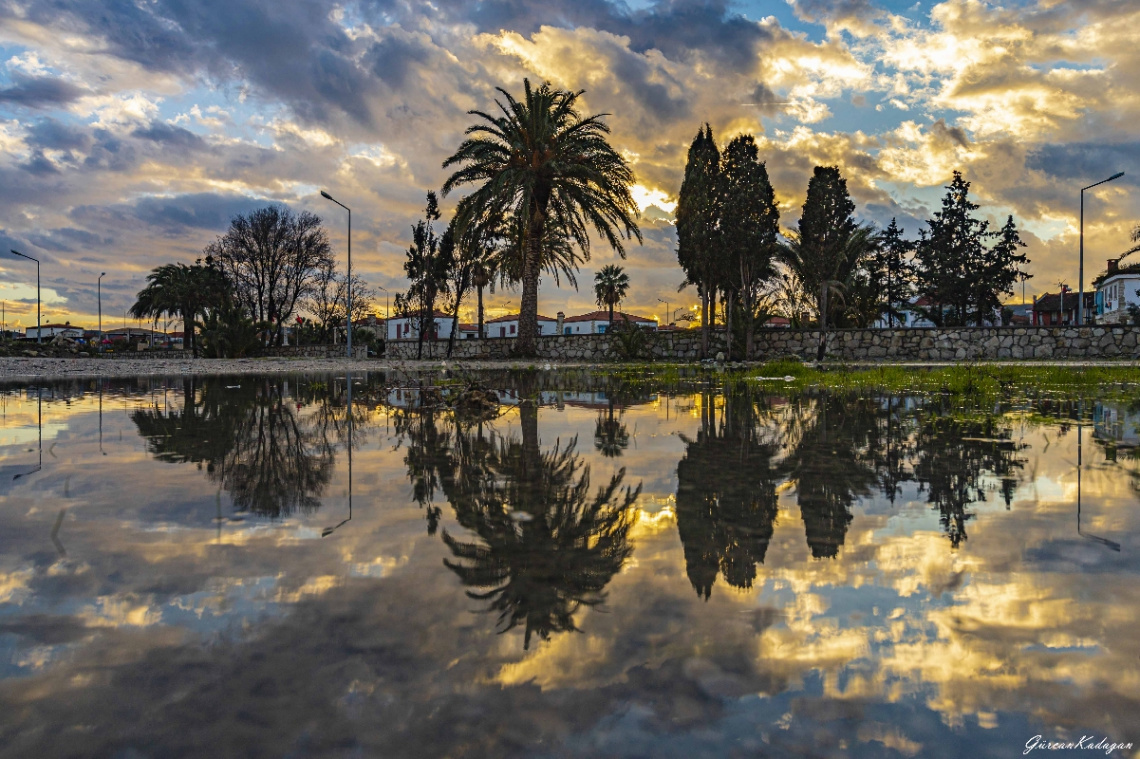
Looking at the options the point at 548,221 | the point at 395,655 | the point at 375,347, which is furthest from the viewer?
the point at 375,347

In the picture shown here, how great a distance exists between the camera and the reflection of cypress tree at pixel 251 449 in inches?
158

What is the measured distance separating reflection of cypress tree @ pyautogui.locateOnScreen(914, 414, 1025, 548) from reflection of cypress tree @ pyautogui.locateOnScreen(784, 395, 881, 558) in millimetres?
357

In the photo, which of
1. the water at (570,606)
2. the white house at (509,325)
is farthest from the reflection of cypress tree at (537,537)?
the white house at (509,325)

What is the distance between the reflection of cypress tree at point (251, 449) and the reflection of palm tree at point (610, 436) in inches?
83.7

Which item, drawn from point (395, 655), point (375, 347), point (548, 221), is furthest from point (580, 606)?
point (375, 347)

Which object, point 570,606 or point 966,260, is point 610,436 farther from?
point 966,260

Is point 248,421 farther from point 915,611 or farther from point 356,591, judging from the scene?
point 915,611

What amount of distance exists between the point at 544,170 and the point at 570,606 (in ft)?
88.6

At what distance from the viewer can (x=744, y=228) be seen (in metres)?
28.3

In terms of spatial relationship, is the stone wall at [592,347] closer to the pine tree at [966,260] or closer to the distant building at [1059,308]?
the pine tree at [966,260]

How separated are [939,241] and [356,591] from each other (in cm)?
5394

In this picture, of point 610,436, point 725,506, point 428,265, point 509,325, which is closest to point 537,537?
point 725,506

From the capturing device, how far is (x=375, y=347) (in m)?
53.7

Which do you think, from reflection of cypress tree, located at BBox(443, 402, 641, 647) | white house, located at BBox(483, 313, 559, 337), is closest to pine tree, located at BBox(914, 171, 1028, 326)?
reflection of cypress tree, located at BBox(443, 402, 641, 647)
